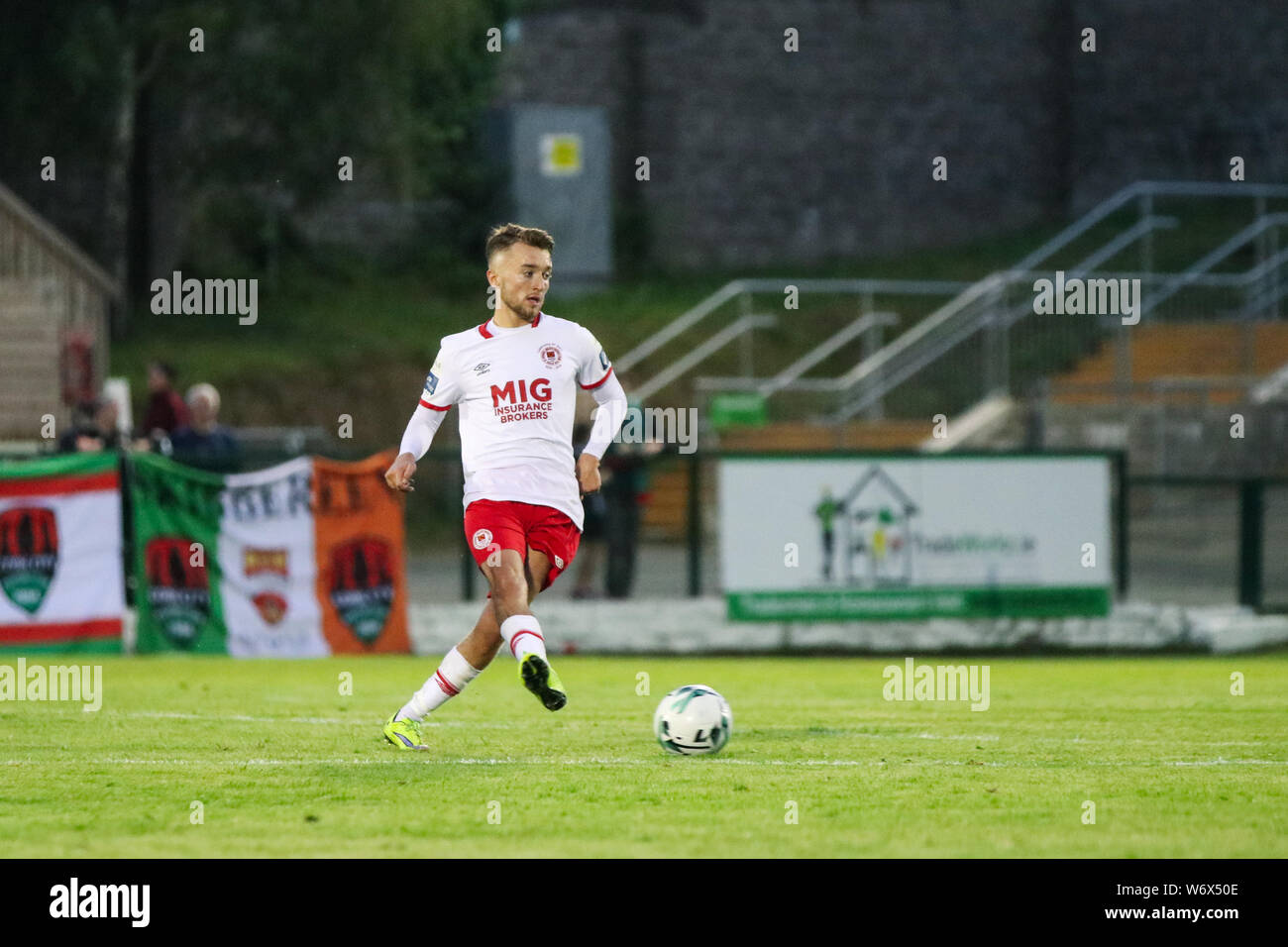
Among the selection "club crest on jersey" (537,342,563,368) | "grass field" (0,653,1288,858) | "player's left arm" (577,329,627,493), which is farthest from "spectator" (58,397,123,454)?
"club crest on jersey" (537,342,563,368)

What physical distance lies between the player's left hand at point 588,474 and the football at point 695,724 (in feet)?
3.53

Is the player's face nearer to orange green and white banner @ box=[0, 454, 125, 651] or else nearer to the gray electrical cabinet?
orange green and white banner @ box=[0, 454, 125, 651]

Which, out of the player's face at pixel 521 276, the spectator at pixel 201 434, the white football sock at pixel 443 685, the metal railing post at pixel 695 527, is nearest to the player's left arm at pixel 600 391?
the player's face at pixel 521 276

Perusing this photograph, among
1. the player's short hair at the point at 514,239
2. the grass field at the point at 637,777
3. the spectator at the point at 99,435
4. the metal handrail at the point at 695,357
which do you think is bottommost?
the grass field at the point at 637,777

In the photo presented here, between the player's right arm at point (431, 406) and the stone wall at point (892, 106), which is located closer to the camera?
the player's right arm at point (431, 406)

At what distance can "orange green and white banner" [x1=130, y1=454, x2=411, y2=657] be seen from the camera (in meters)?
16.8

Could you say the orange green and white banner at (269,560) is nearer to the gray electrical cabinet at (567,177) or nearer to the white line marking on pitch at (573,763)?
the white line marking on pitch at (573,763)

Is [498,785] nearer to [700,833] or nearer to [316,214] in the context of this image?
[700,833]

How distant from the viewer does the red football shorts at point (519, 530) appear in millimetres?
9391

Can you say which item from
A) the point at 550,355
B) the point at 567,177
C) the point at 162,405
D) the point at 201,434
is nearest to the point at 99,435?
the point at 201,434

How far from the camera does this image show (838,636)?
57.1 feet

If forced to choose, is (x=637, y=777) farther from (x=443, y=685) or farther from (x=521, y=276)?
(x=521, y=276)

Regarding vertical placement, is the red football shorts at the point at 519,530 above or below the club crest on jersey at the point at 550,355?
below
